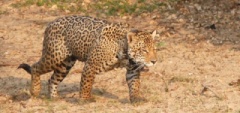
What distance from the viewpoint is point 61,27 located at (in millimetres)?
9570

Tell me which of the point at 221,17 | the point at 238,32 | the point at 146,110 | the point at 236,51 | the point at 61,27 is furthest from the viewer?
the point at 221,17

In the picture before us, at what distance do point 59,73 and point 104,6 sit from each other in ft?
19.2

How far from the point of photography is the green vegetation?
14898 mm

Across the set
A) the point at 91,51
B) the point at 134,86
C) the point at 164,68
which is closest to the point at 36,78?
the point at 91,51

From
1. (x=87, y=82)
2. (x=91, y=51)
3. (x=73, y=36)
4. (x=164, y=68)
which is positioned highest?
(x=73, y=36)

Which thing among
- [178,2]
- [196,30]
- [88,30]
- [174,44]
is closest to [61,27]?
[88,30]

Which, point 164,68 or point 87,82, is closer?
point 87,82

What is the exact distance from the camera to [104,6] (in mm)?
15383

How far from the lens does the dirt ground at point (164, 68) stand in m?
9.27

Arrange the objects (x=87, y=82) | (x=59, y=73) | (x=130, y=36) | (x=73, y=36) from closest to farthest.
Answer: (x=130, y=36) < (x=87, y=82) < (x=73, y=36) < (x=59, y=73)

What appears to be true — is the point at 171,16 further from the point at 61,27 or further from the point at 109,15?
the point at 61,27

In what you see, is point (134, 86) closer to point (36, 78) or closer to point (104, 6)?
point (36, 78)

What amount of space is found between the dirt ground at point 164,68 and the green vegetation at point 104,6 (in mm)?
247

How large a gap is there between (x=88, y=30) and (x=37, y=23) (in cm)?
538
